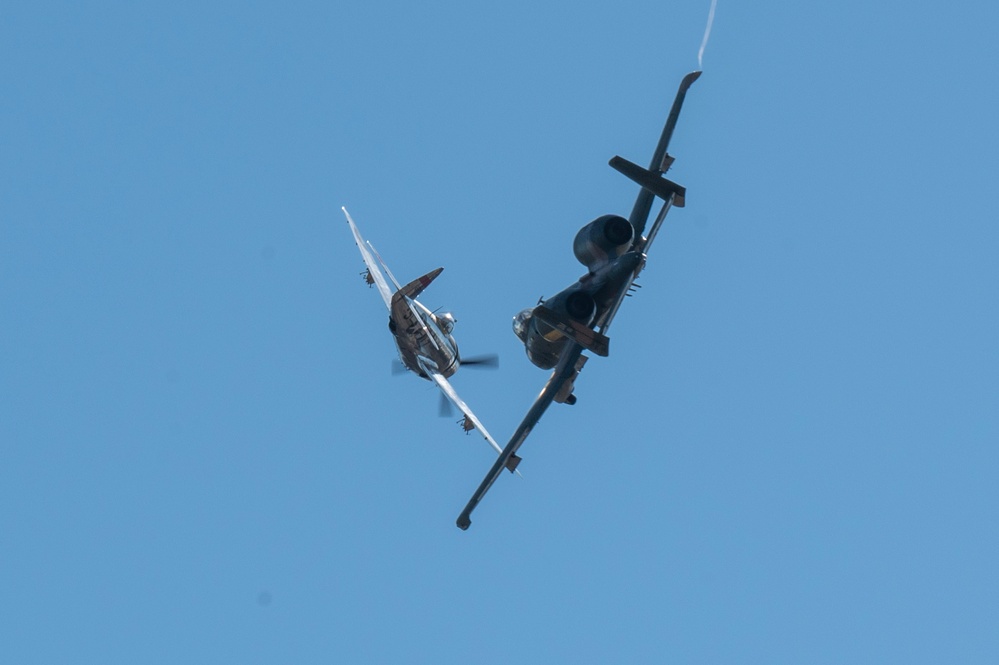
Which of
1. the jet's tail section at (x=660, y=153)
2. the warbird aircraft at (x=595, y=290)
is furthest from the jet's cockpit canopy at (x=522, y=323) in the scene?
the jet's tail section at (x=660, y=153)

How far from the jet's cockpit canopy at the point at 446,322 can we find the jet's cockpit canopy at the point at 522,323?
64.2 feet

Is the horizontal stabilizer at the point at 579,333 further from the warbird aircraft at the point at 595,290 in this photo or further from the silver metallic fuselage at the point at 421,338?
the silver metallic fuselage at the point at 421,338

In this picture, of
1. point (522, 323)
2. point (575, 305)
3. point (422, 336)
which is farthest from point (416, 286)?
point (575, 305)

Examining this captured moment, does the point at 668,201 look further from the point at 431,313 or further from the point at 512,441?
the point at 431,313

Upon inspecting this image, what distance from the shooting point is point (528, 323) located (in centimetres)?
5753

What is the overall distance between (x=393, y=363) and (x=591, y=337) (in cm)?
2672

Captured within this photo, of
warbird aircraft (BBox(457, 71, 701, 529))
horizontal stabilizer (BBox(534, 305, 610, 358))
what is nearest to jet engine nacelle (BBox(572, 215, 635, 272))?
warbird aircraft (BBox(457, 71, 701, 529))

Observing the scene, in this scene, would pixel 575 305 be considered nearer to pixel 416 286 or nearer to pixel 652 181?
pixel 652 181

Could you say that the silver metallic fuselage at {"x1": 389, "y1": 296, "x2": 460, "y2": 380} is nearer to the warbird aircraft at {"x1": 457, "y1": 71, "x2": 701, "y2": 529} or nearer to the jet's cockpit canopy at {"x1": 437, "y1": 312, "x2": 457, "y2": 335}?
the jet's cockpit canopy at {"x1": 437, "y1": 312, "x2": 457, "y2": 335}

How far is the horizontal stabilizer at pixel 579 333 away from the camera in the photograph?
5194 centimetres

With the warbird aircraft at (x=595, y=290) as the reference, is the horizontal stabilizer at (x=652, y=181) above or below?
above

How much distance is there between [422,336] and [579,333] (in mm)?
24485

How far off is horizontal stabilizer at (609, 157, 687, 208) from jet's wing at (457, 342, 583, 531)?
712 cm

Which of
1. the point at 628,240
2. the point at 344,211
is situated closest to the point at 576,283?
the point at 628,240
